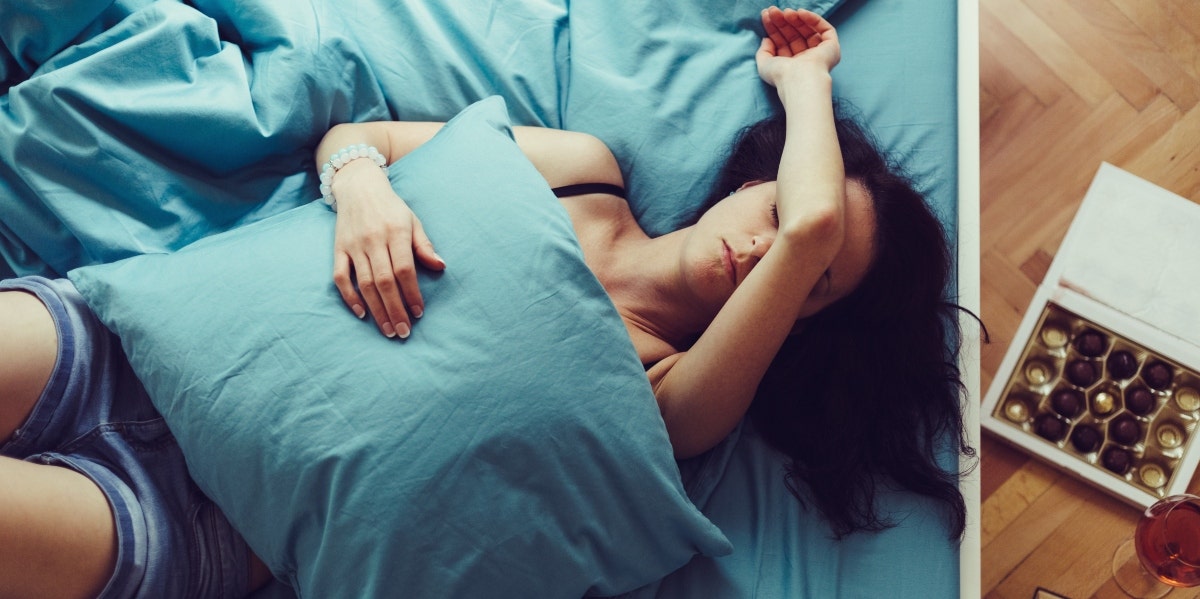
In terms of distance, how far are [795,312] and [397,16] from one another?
694 mm

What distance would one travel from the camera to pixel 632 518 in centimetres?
90

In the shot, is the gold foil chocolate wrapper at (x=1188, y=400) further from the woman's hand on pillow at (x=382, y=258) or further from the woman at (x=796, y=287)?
the woman's hand on pillow at (x=382, y=258)

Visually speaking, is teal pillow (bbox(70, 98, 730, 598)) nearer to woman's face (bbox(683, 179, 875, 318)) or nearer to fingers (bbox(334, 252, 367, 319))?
fingers (bbox(334, 252, 367, 319))

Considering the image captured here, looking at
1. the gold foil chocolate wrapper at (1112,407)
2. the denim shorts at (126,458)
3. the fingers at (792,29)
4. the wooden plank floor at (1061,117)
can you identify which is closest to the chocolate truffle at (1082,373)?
the gold foil chocolate wrapper at (1112,407)

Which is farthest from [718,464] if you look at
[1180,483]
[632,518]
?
[1180,483]

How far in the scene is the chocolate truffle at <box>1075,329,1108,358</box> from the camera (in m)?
1.35

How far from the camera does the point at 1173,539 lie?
1.17 metres

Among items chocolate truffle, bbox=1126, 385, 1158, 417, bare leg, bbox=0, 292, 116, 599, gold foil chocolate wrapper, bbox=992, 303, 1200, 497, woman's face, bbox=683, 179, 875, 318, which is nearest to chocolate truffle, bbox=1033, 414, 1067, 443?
gold foil chocolate wrapper, bbox=992, 303, 1200, 497

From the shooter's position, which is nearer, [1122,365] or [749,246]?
[749,246]

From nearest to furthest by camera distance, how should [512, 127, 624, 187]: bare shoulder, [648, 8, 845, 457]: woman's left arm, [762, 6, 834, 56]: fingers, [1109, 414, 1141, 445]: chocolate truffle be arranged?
1. [648, 8, 845, 457]: woman's left arm
2. [512, 127, 624, 187]: bare shoulder
3. [762, 6, 834, 56]: fingers
4. [1109, 414, 1141, 445]: chocolate truffle

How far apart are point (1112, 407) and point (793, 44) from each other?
0.82 meters

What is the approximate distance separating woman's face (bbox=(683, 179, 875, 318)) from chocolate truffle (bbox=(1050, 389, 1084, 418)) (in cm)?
57

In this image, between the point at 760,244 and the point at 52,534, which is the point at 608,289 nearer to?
the point at 760,244

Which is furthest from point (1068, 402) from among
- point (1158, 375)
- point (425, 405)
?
point (425, 405)
